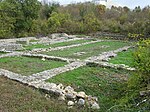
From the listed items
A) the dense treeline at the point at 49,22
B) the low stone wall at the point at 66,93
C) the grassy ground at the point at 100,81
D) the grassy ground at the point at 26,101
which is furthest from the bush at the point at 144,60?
the dense treeline at the point at 49,22

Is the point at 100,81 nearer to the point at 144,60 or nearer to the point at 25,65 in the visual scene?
the point at 144,60

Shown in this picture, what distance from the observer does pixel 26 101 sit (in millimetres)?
6395

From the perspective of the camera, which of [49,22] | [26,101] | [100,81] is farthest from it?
[49,22]

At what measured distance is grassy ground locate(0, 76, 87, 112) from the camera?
603cm

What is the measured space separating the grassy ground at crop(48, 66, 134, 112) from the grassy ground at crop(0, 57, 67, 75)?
50.7 inches

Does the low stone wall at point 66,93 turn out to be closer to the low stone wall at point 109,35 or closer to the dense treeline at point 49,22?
the dense treeline at point 49,22

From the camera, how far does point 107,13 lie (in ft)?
107

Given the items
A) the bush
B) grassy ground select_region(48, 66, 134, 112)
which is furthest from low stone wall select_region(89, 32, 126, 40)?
the bush

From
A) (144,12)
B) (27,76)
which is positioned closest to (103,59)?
(27,76)

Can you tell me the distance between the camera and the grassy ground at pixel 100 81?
6980 mm

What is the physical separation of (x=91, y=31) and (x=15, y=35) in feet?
29.6

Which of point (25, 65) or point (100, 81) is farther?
point (25, 65)

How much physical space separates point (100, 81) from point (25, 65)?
3.75 metres

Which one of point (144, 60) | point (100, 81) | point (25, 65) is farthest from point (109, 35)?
point (144, 60)
